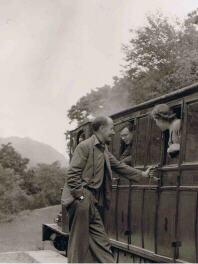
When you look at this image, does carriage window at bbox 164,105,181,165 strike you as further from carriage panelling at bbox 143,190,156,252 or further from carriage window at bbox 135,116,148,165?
carriage window at bbox 135,116,148,165

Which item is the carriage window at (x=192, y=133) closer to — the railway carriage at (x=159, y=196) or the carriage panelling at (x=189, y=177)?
the railway carriage at (x=159, y=196)

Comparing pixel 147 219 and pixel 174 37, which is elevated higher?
pixel 174 37

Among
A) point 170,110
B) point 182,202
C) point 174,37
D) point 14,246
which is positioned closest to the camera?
point 182,202

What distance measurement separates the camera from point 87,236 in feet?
22.5

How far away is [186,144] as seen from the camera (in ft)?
26.5

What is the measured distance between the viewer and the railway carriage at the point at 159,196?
7.72 m

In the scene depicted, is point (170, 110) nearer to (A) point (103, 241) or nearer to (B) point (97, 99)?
(A) point (103, 241)

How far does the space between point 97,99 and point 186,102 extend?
39.7m

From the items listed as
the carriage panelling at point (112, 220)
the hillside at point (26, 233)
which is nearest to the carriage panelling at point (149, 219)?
the carriage panelling at point (112, 220)

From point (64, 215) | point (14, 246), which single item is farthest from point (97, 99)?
point (64, 215)

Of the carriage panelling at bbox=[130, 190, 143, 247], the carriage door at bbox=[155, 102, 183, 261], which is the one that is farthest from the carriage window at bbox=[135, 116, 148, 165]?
the carriage door at bbox=[155, 102, 183, 261]

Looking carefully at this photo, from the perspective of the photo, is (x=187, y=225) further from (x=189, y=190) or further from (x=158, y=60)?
(x=158, y=60)

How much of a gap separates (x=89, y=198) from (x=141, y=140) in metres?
3.25

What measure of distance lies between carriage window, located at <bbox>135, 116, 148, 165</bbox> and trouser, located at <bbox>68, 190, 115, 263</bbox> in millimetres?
3057
